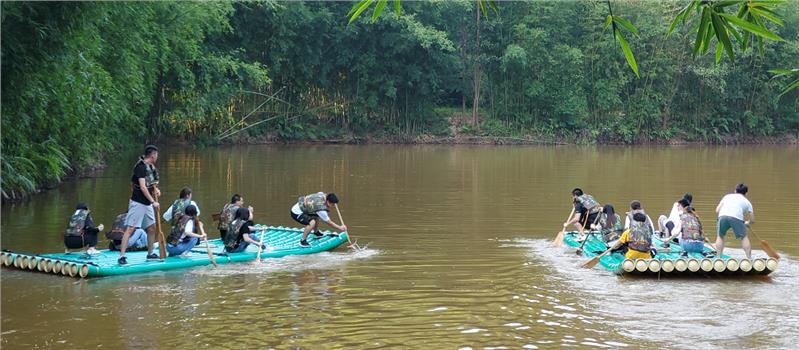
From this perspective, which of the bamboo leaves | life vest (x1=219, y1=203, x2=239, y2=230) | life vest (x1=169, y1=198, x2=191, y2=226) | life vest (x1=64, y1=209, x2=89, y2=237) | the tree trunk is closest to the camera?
the bamboo leaves

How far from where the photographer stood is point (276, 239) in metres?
13.7

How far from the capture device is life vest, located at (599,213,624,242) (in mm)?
12938

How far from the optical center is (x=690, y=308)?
933cm

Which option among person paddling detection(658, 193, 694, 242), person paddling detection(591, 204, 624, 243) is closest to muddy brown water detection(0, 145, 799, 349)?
person paddling detection(591, 204, 624, 243)

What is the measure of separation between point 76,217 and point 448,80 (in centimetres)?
3817

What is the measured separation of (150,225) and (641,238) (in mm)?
6122

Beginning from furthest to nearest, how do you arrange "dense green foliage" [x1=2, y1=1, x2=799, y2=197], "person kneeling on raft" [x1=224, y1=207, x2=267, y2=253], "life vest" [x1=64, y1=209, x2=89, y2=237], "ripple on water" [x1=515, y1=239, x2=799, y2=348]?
A: "dense green foliage" [x1=2, y1=1, x2=799, y2=197] < "person kneeling on raft" [x1=224, y1=207, x2=267, y2=253] < "life vest" [x1=64, y1=209, x2=89, y2=237] < "ripple on water" [x1=515, y1=239, x2=799, y2=348]

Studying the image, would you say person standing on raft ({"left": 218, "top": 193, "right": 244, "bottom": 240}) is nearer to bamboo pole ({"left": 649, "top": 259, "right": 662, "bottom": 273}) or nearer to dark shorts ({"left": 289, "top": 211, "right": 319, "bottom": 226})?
dark shorts ({"left": 289, "top": 211, "right": 319, "bottom": 226})

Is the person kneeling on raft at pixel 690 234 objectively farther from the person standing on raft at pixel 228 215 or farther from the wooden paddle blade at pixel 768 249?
the person standing on raft at pixel 228 215

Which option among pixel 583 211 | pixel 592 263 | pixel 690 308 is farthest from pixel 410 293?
pixel 583 211

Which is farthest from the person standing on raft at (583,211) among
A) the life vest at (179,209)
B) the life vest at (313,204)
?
the life vest at (179,209)

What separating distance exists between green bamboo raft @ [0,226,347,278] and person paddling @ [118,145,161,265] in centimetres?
27

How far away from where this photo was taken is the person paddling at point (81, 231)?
1134 cm

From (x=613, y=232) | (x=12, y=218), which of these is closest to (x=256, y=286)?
(x=613, y=232)
